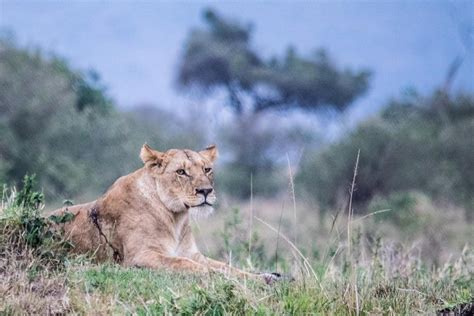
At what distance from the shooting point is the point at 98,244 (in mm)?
7281

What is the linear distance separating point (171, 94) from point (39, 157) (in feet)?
62.1

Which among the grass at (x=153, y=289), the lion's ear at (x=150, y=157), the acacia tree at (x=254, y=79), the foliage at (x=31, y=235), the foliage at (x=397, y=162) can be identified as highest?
the acacia tree at (x=254, y=79)

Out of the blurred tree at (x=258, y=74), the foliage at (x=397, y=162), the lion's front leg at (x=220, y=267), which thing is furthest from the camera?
the blurred tree at (x=258, y=74)

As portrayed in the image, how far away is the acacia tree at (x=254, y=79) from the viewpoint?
30188 millimetres

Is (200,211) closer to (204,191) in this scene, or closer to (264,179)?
(204,191)

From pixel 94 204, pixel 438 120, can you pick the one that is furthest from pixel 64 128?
pixel 94 204

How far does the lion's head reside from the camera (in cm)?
755

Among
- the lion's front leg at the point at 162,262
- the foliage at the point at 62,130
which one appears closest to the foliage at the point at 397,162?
the foliage at the point at 62,130

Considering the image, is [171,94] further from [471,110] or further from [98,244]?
[98,244]

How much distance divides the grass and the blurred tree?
83.3 ft

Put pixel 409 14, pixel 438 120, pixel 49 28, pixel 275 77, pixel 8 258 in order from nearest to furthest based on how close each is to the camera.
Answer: pixel 8 258 → pixel 438 120 → pixel 275 77 → pixel 49 28 → pixel 409 14

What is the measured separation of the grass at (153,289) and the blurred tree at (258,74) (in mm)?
25392

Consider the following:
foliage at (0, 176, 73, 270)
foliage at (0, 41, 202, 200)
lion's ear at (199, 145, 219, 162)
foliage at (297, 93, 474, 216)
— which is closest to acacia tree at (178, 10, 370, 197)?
foliage at (297, 93, 474, 216)

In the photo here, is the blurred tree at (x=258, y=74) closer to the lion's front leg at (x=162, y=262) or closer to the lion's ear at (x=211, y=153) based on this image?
the lion's ear at (x=211, y=153)
